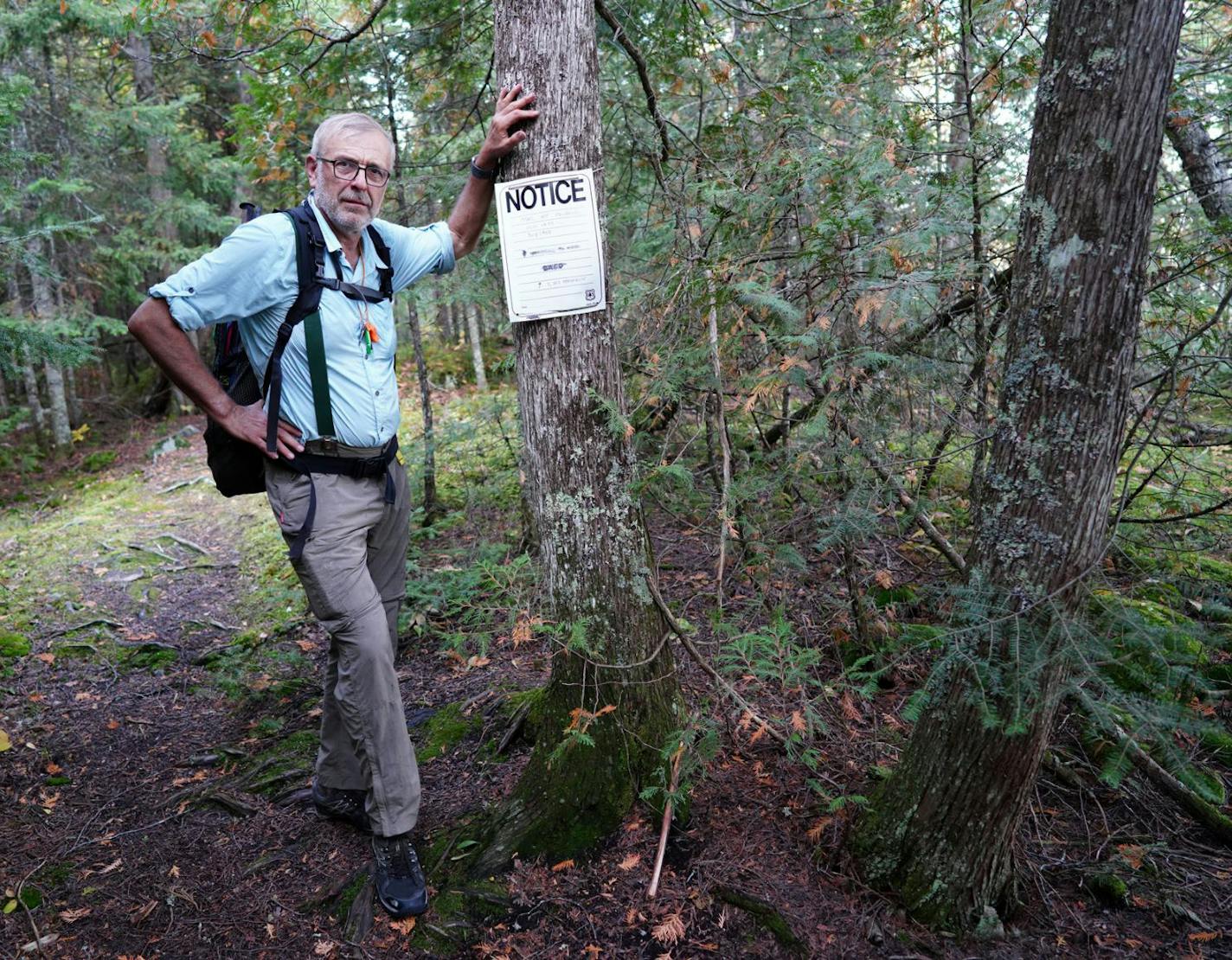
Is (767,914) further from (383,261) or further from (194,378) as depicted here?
(383,261)

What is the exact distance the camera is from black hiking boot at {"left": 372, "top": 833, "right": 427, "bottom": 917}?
2.99 meters

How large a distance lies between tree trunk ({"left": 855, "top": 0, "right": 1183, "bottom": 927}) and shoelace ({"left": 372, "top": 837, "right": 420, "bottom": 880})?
193cm

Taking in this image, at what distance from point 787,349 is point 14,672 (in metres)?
6.23

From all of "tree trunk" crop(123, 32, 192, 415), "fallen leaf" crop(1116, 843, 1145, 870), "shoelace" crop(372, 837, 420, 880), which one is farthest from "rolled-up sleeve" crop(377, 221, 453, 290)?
"tree trunk" crop(123, 32, 192, 415)

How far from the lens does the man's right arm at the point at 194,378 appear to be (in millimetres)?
2867

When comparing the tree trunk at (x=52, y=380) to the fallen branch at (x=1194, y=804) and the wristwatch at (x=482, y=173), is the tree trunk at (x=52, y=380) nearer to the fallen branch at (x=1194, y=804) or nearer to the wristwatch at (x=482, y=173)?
the wristwatch at (x=482, y=173)

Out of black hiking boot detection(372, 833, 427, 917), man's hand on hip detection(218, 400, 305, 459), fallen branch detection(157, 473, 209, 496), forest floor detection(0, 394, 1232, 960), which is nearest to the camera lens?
forest floor detection(0, 394, 1232, 960)

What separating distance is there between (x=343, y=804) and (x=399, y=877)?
0.68 metres

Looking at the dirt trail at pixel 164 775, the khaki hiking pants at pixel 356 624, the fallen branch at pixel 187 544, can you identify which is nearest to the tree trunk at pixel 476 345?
the fallen branch at pixel 187 544

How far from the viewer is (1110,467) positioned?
97.4 inches

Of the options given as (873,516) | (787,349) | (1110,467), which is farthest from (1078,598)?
(787,349)

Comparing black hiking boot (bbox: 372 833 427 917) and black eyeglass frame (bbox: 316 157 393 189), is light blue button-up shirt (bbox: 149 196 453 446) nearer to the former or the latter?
black eyeglass frame (bbox: 316 157 393 189)

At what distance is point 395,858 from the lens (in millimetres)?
3146

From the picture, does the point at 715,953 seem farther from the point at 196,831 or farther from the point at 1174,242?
the point at 1174,242
